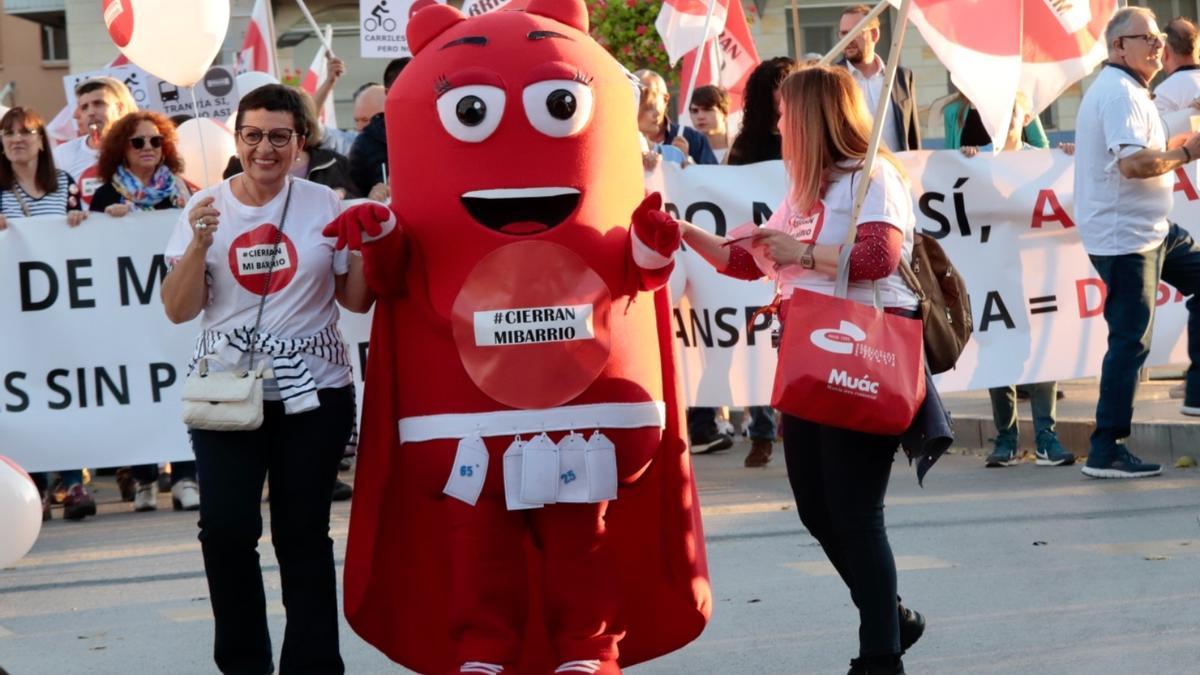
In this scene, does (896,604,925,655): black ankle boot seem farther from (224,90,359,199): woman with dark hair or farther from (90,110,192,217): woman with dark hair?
(90,110,192,217): woman with dark hair

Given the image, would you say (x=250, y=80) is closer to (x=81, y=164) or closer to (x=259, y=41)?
(x=259, y=41)

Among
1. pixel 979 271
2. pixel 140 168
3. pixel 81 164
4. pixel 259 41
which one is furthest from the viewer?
pixel 259 41

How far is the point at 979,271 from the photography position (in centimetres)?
929

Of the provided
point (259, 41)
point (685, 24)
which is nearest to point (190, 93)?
point (259, 41)

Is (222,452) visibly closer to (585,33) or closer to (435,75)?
(435,75)

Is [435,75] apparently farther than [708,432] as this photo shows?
No

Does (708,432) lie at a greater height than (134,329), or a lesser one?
lesser

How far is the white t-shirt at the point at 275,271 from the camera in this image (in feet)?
16.0

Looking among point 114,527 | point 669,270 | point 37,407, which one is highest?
point 669,270

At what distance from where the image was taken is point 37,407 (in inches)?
350

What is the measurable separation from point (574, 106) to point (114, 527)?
4701 mm

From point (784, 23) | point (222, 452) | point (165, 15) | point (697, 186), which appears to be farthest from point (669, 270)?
point (784, 23)

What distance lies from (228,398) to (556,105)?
3.73 ft

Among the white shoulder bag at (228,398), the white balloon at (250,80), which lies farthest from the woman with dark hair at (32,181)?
the white shoulder bag at (228,398)
